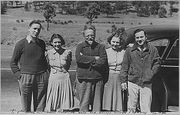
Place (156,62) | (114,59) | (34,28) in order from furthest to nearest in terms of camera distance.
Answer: (34,28) < (114,59) < (156,62)

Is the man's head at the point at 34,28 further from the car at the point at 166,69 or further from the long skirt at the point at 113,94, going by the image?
the car at the point at 166,69

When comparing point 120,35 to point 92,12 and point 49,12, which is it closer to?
point 92,12

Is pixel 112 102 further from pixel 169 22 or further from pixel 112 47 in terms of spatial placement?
pixel 169 22

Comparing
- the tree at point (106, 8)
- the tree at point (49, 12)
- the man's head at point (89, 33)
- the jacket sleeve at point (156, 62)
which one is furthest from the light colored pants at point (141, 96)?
the tree at point (49, 12)

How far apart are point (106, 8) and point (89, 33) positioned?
535 mm

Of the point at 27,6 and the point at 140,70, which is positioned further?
the point at 27,6

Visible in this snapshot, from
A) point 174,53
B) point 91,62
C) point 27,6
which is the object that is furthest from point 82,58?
point 174,53

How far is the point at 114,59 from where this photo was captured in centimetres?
587

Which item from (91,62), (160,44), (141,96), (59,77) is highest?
(160,44)

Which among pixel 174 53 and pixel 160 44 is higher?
pixel 160 44

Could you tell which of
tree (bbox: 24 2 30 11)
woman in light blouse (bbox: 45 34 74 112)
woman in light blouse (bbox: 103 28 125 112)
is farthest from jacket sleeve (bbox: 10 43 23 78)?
woman in light blouse (bbox: 103 28 125 112)

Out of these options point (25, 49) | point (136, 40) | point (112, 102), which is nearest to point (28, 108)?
point (25, 49)

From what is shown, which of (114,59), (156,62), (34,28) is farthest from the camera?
(34,28)

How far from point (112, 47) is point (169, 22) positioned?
108 centimetres
